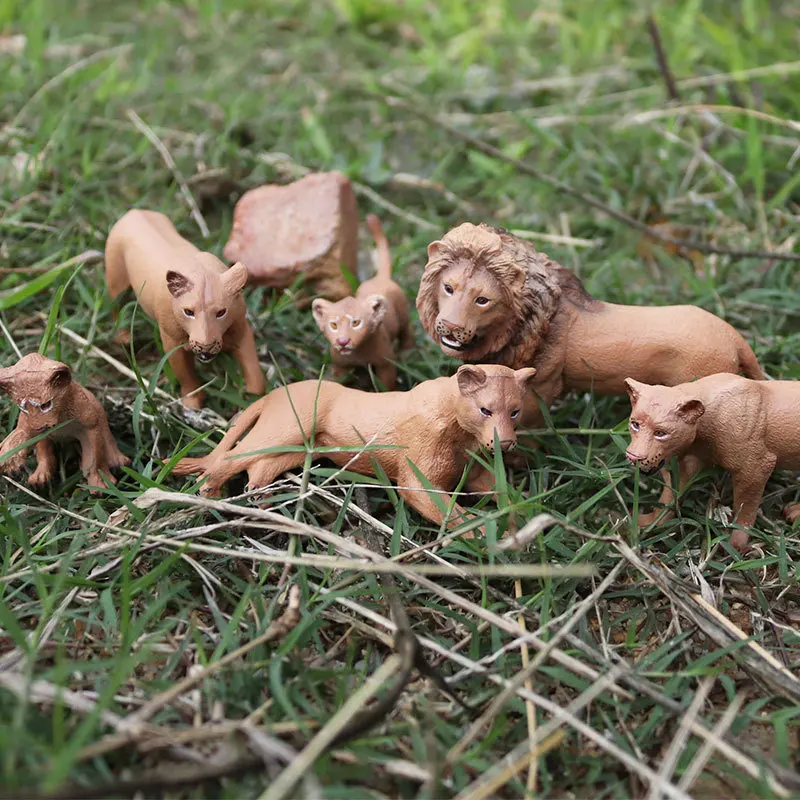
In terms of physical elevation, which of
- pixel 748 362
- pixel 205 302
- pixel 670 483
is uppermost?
pixel 205 302

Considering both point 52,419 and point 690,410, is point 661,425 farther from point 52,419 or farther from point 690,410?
point 52,419

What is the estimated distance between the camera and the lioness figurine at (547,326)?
313cm

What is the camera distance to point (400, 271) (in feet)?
14.7

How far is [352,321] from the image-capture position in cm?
344

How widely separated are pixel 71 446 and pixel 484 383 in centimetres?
171

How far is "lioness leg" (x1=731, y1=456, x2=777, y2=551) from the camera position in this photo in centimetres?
304

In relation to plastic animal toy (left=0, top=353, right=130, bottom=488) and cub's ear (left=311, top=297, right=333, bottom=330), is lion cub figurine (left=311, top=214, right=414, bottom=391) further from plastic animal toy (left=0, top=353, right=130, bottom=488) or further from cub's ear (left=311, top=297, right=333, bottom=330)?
plastic animal toy (left=0, top=353, right=130, bottom=488)

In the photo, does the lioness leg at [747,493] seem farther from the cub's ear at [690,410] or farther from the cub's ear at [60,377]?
the cub's ear at [60,377]

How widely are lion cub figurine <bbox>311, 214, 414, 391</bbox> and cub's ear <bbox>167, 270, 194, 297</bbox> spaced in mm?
556

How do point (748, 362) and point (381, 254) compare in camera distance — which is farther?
point (381, 254)

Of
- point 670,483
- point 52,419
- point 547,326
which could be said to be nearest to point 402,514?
point 547,326

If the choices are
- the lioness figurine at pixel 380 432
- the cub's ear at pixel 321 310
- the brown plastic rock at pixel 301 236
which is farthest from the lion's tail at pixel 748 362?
the brown plastic rock at pixel 301 236

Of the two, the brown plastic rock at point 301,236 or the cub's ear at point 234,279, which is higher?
the cub's ear at point 234,279

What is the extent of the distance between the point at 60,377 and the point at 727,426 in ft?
7.87
